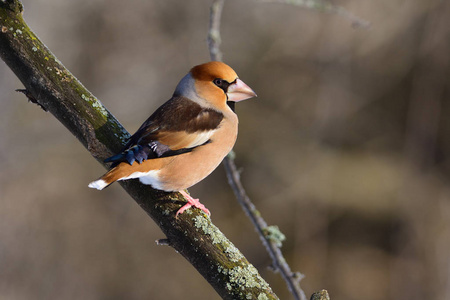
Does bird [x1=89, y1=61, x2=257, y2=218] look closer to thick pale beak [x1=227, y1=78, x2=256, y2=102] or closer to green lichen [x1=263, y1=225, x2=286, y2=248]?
thick pale beak [x1=227, y1=78, x2=256, y2=102]

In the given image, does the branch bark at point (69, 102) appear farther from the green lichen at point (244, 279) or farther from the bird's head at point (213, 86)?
the bird's head at point (213, 86)

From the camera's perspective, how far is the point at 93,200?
6.94 meters

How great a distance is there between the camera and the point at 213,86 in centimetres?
258

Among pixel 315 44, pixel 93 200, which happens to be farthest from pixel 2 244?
pixel 315 44

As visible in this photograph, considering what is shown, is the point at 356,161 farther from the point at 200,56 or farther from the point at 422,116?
the point at 200,56

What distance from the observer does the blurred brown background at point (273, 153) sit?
6.55m

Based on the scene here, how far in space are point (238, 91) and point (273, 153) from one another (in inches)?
183

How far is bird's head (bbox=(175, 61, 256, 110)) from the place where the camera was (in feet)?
8.32

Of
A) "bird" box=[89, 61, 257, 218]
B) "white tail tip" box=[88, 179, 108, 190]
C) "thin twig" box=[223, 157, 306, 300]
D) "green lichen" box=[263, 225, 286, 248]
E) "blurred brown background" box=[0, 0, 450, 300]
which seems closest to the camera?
"white tail tip" box=[88, 179, 108, 190]

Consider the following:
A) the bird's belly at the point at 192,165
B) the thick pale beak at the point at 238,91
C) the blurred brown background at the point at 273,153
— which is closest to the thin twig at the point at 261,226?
the bird's belly at the point at 192,165

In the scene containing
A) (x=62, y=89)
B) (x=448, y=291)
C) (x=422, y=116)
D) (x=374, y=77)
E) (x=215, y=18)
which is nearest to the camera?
(x=62, y=89)

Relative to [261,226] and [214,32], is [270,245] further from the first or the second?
[214,32]

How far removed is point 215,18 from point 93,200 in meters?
4.74

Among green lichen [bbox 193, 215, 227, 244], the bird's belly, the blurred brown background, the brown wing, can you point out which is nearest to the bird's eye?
the brown wing
